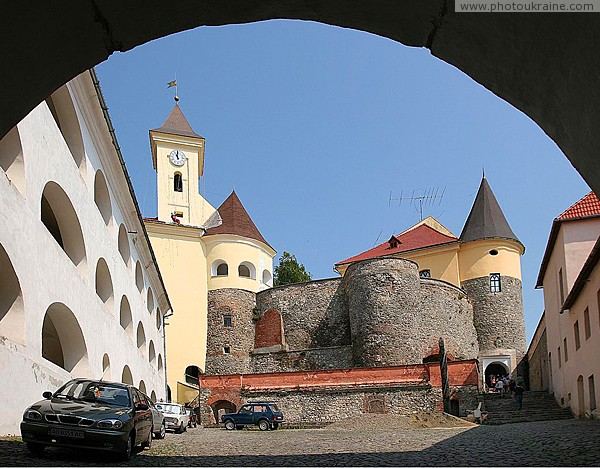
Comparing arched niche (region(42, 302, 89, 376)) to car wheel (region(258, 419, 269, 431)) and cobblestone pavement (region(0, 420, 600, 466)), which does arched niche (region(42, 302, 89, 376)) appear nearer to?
cobblestone pavement (region(0, 420, 600, 466))

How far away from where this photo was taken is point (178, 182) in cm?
5422

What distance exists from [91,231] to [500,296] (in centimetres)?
3597

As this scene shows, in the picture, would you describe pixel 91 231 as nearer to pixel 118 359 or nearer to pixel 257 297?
pixel 118 359

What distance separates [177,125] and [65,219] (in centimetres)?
3895

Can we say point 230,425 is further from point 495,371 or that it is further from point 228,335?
point 495,371

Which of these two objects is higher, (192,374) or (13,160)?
(13,160)

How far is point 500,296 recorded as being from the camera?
51.0m

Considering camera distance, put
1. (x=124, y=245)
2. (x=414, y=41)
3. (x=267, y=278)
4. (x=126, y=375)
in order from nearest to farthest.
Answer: (x=414, y=41), (x=126, y=375), (x=124, y=245), (x=267, y=278)

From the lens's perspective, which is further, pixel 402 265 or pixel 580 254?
pixel 402 265

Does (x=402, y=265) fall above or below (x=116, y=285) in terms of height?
above

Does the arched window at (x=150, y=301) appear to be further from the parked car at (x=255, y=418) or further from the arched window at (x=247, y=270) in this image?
the arched window at (x=247, y=270)

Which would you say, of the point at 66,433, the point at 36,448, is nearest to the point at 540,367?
the point at 66,433

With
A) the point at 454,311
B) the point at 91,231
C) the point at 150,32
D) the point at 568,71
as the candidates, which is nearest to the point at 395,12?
the point at 568,71

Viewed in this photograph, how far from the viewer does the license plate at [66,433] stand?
11.0 m
